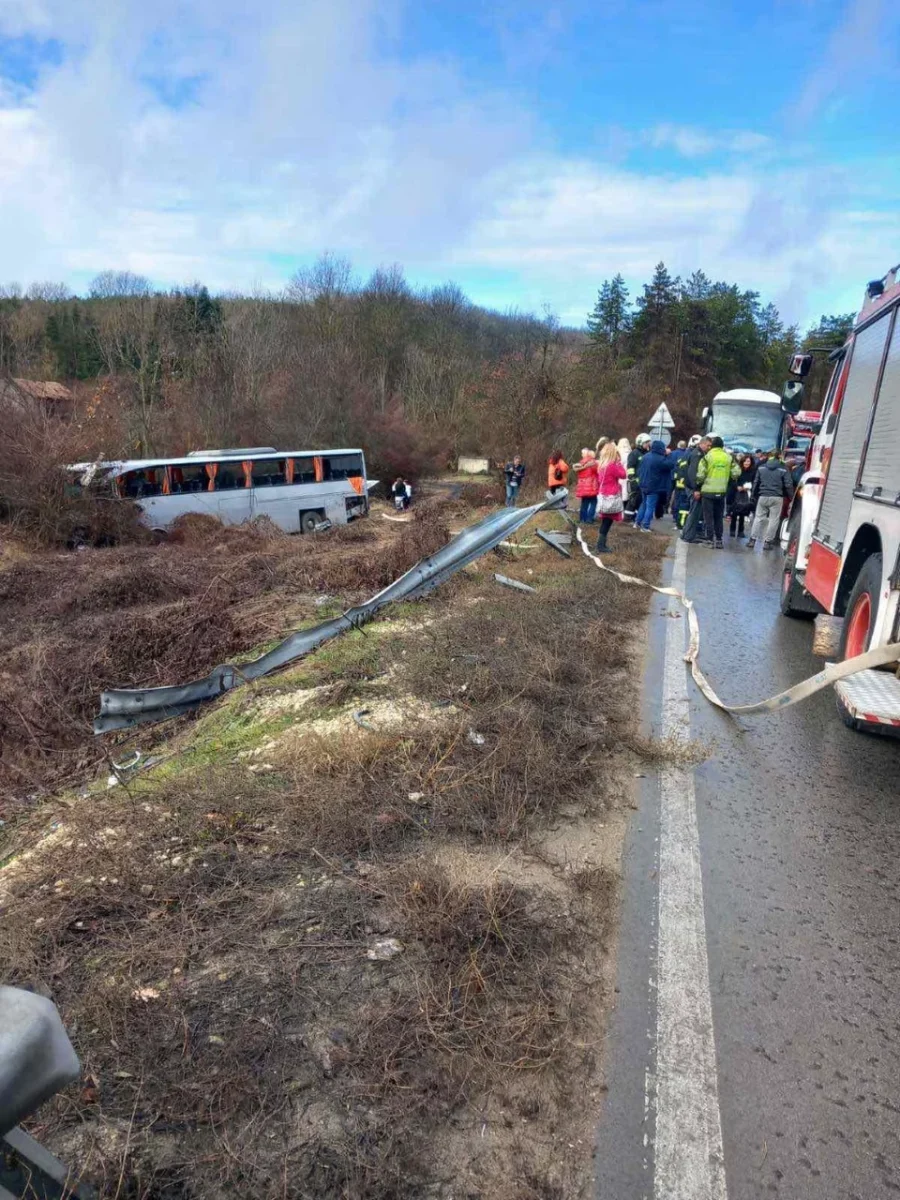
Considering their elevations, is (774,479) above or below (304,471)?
above

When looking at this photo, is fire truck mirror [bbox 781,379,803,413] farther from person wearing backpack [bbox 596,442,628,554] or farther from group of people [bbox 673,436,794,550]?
group of people [bbox 673,436,794,550]

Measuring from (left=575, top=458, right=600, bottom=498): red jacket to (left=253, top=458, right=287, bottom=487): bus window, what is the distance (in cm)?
1063

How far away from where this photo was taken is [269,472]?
68.0 feet

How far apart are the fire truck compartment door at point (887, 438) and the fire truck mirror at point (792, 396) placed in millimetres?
3569

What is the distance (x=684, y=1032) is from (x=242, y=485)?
19.0m

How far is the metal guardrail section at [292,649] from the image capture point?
5.57 metres

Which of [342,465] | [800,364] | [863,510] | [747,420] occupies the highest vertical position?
[800,364]

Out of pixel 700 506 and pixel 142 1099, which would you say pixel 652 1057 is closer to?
pixel 142 1099

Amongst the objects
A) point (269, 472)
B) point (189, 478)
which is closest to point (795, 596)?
point (189, 478)


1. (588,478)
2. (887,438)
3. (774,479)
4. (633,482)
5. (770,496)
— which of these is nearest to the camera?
(887,438)

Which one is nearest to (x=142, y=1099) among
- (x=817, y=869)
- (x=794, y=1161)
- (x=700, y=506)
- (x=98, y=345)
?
(x=794, y=1161)

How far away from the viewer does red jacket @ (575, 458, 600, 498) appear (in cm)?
1249

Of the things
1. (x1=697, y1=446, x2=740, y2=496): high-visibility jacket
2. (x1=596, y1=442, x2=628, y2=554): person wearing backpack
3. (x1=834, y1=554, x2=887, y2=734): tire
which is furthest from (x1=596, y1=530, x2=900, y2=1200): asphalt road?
(x1=697, y1=446, x2=740, y2=496): high-visibility jacket

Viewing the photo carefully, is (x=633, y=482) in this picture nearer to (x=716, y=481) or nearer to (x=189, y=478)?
(x=716, y=481)
